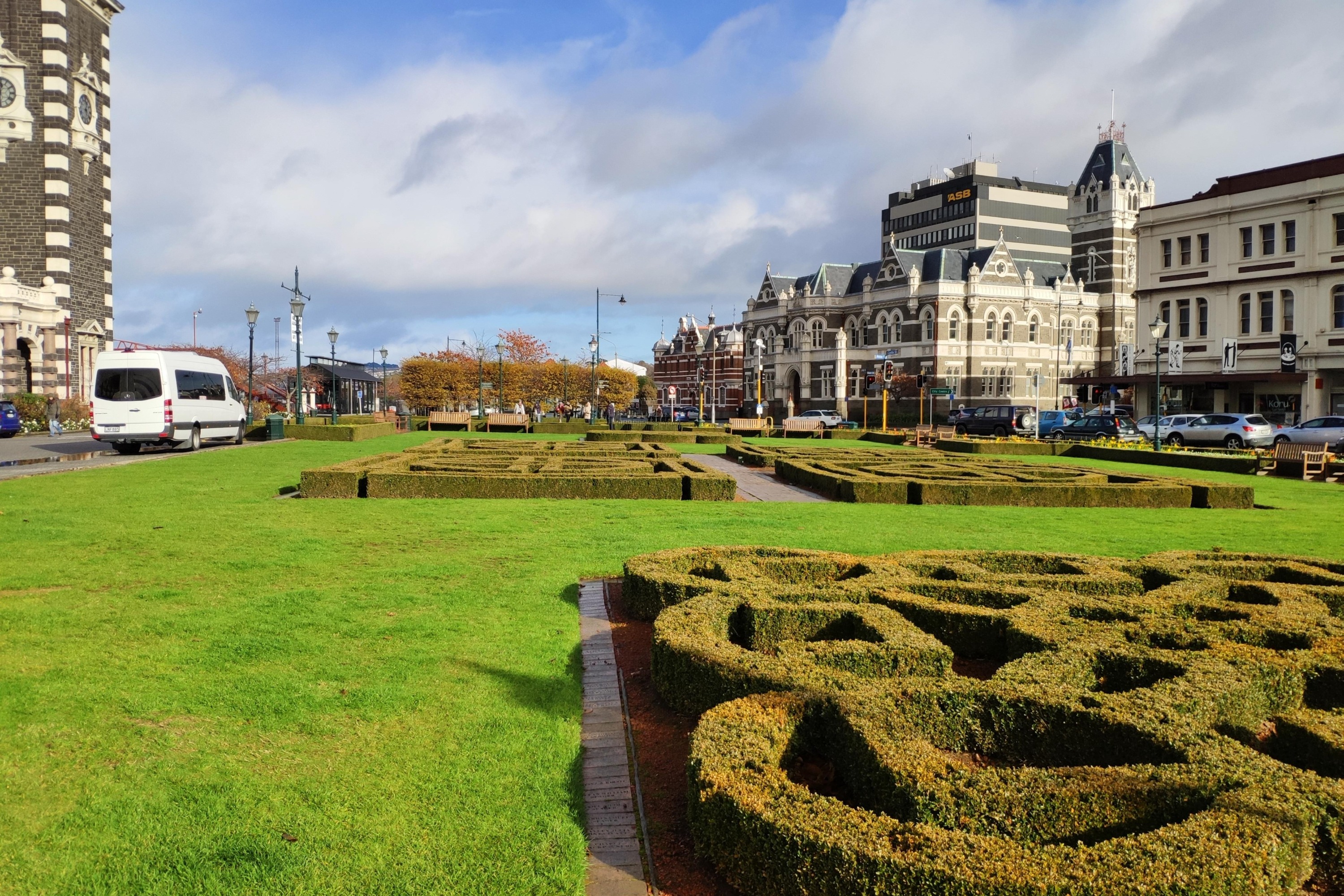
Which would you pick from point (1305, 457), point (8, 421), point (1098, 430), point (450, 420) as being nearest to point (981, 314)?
point (1098, 430)

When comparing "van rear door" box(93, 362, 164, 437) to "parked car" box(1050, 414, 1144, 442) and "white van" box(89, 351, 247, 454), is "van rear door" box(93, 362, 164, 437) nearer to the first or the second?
"white van" box(89, 351, 247, 454)

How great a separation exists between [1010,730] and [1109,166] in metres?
78.9

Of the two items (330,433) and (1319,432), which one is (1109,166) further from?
(330,433)

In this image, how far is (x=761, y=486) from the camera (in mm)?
19047

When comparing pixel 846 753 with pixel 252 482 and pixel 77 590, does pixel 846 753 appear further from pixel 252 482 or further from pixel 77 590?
pixel 252 482

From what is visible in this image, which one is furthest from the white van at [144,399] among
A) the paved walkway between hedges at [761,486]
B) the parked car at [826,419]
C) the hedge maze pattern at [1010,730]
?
the parked car at [826,419]

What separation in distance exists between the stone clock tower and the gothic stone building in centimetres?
5079

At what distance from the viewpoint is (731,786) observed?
3465 mm

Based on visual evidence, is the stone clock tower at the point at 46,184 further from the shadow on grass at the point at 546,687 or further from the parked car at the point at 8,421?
the shadow on grass at the point at 546,687

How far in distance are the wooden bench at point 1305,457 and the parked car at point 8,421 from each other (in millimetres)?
41537

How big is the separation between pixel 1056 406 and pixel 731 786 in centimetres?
7570

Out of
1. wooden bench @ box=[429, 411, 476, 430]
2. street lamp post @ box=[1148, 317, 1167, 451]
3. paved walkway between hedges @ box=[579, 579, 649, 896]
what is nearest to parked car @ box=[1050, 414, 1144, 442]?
street lamp post @ box=[1148, 317, 1167, 451]

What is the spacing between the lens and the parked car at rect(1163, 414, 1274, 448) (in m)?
33.5

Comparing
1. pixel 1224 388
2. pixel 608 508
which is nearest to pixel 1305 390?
pixel 1224 388
